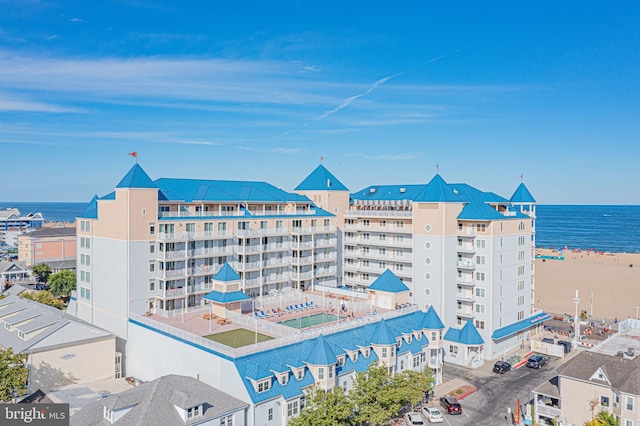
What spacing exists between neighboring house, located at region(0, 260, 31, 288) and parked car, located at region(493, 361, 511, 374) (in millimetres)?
78214

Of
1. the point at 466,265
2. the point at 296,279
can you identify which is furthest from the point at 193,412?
the point at 466,265

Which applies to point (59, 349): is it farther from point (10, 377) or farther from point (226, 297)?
point (226, 297)

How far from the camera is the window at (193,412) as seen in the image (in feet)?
92.7

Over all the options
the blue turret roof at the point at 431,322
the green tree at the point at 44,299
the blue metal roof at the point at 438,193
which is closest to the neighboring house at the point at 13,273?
the green tree at the point at 44,299

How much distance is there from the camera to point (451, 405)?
3756 cm

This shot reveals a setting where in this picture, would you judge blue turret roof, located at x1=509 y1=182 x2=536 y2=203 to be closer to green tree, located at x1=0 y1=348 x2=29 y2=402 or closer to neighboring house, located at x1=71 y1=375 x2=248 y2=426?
neighboring house, located at x1=71 y1=375 x2=248 y2=426

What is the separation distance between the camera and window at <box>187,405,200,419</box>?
28267 millimetres

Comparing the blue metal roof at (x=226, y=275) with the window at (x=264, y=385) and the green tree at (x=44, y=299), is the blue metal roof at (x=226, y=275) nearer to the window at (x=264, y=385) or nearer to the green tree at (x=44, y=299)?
the window at (x=264, y=385)

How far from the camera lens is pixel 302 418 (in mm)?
30219

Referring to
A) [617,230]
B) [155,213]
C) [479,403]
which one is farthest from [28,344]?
[617,230]

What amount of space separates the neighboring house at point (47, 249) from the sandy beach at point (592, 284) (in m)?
89.4

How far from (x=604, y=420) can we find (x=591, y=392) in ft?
9.07

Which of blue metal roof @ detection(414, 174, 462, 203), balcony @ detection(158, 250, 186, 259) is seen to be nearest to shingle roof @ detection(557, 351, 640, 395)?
blue metal roof @ detection(414, 174, 462, 203)

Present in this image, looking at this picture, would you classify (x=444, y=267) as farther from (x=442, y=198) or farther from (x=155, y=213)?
(x=155, y=213)
